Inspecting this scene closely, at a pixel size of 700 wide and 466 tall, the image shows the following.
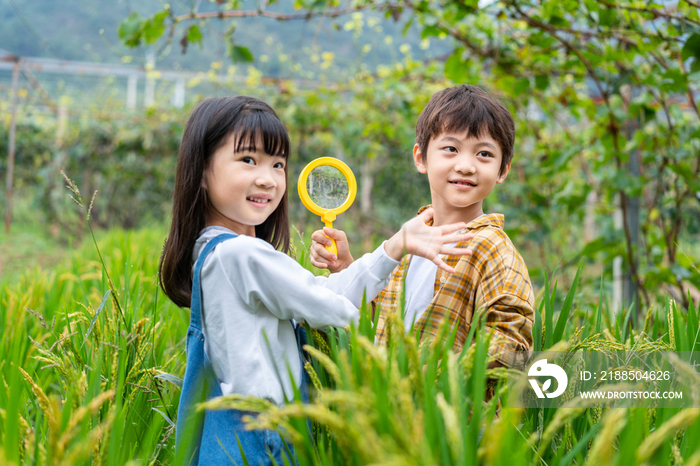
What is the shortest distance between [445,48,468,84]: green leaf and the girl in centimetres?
150

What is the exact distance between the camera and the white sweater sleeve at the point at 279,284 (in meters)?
1.08

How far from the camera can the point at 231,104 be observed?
1271 millimetres

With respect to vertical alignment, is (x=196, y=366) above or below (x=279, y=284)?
below

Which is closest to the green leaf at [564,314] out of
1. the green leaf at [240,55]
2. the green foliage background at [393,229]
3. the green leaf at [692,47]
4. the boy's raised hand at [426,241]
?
the green foliage background at [393,229]

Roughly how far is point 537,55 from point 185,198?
2139 mm

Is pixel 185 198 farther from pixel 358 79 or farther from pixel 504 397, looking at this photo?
pixel 358 79

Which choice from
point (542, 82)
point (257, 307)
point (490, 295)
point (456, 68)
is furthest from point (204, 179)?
point (542, 82)

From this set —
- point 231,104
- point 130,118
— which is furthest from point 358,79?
point 231,104

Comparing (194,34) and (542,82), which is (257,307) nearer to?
(194,34)

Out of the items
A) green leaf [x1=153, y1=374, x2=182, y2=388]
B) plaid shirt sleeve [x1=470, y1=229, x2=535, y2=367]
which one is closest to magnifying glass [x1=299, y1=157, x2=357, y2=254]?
plaid shirt sleeve [x1=470, y1=229, x2=535, y2=367]

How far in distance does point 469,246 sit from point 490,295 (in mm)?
134

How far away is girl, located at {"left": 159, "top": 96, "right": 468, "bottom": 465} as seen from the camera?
105cm

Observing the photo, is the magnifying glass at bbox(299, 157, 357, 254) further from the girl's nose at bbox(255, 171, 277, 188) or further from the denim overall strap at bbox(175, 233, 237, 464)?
the denim overall strap at bbox(175, 233, 237, 464)

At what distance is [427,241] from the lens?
1.08 metres
